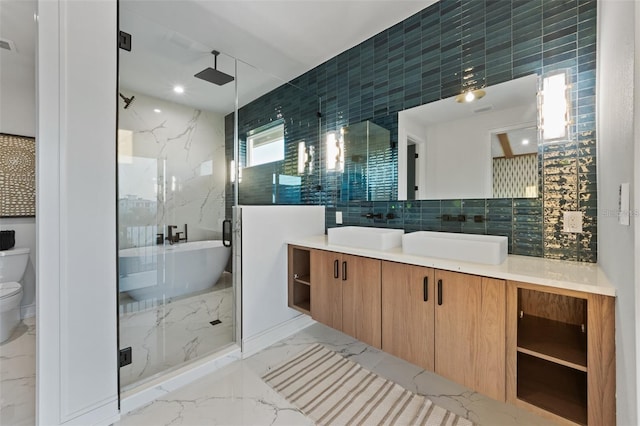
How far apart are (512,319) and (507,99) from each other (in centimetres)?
137

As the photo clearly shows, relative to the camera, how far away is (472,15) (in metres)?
1.84

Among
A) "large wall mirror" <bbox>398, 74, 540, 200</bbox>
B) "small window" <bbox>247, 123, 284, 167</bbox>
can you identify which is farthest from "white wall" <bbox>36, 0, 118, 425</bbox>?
"large wall mirror" <bbox>398, 74, 540, 200</bbox>

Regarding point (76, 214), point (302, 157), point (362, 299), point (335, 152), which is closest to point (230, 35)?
point (302, 157)

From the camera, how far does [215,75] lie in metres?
2.34

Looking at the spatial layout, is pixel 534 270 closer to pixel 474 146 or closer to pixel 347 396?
pixel 474 146

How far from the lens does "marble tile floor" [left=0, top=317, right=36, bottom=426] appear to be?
1.43 metres

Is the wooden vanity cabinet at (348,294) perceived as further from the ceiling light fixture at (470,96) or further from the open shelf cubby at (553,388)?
the ceiling light fixture at (470,96)

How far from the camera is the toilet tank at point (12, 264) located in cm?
190

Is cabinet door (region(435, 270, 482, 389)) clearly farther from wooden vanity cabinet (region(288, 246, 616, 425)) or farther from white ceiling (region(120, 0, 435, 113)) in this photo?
white ceiling (region(120, 0, 435, 113))

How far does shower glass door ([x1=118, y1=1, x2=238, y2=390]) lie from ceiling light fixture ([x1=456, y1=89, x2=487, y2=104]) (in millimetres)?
1879

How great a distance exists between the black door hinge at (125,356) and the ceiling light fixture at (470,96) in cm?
279

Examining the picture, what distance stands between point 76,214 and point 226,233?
1.04 meters

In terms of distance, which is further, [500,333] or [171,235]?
[171,235]

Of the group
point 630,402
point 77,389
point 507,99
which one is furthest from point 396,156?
point 77,389
